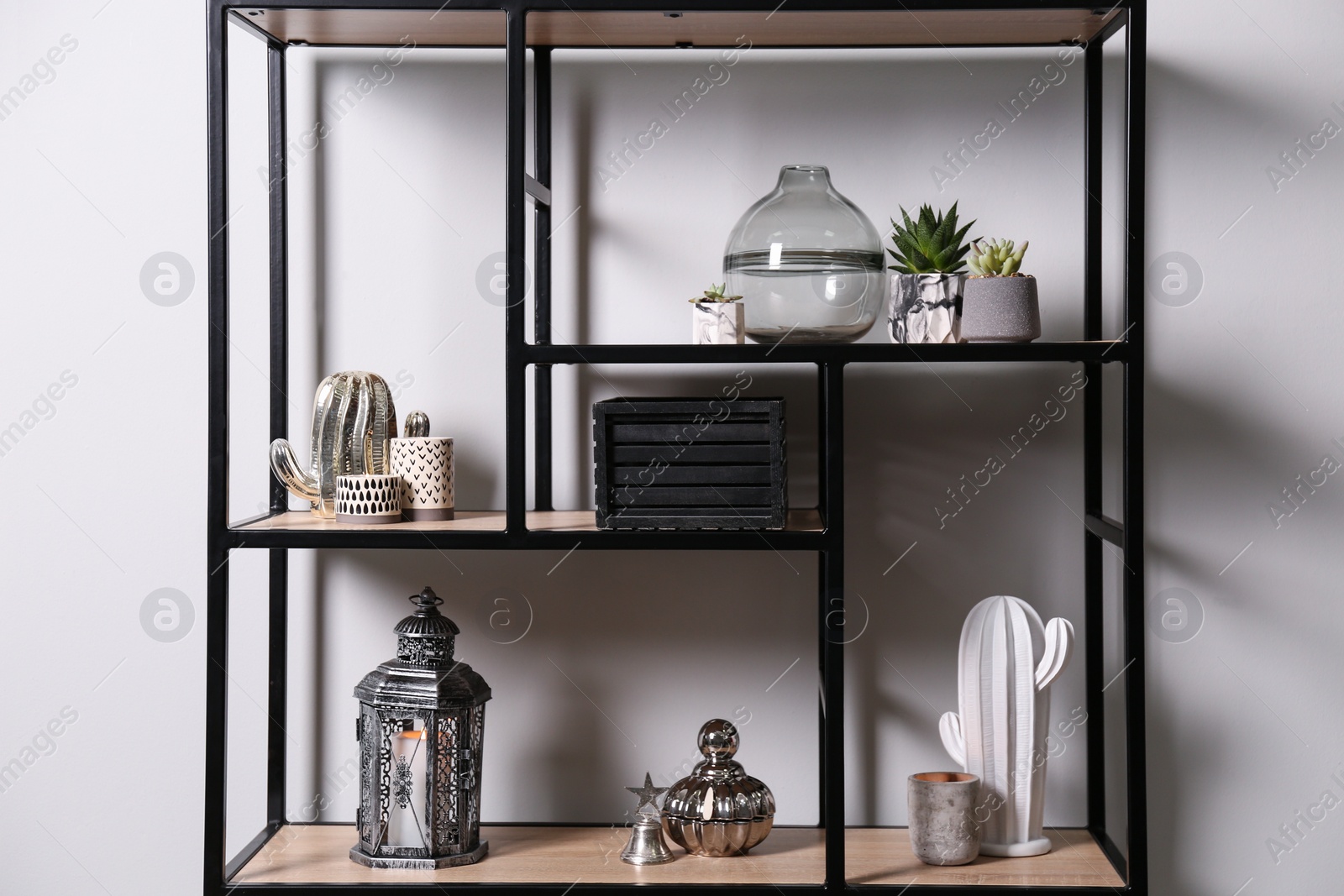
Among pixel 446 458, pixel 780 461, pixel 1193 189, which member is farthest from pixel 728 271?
pixel 1193 189

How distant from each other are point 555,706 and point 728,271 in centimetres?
69

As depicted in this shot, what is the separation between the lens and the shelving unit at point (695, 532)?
1258 mm

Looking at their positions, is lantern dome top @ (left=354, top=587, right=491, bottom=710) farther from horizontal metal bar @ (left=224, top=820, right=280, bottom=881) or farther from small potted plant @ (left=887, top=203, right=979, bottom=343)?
small potted plant @ (left=887, top=203, right=979, bottom=343)

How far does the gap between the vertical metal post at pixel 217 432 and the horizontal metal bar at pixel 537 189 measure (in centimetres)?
36

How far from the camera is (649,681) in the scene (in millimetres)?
1581

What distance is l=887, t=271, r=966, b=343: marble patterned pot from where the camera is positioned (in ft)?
4.29

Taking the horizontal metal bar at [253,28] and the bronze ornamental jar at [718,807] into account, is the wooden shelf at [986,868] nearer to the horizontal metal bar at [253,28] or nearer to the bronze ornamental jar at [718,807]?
the bronze ornamental jar at [718,807]

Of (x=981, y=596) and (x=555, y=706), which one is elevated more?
(x=981, y=596)

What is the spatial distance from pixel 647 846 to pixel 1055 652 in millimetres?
575

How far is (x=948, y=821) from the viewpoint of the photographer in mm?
1345

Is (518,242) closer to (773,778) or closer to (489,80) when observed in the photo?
(489,80)

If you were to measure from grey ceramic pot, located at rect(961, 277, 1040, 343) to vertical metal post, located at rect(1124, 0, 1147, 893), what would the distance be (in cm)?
11

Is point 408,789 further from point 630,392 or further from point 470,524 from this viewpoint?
point 630,392

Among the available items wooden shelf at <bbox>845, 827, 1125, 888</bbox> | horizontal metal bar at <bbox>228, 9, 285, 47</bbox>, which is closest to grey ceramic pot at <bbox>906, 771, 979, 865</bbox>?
wooden shelf at <bbox>845, 827, 1125, 888</bbox>
